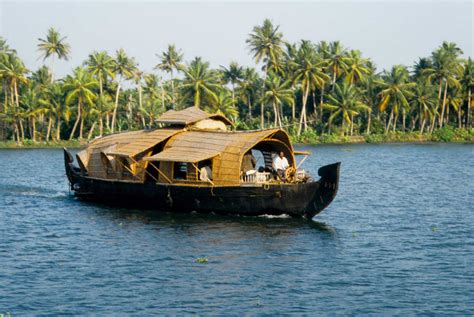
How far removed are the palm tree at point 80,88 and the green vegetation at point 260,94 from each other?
0.44 ft

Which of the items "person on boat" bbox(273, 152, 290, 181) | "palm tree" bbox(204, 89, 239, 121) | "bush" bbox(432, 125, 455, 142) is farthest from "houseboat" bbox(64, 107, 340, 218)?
"bush" bbox(432, 125, 455, 142)

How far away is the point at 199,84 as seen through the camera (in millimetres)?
93062

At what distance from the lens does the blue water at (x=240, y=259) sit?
73.9ft

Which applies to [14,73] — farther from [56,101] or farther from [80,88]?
[80,88]

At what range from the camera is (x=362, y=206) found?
138 ft

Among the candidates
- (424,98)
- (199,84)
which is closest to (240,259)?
(199,84)

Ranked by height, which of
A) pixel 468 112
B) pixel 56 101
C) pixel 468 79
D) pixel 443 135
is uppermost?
pixel 468 79

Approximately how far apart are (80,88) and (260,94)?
29089 mm

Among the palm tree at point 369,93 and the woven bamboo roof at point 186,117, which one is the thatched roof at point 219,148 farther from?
the palm tree at point 369,93

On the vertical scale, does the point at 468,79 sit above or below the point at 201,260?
above

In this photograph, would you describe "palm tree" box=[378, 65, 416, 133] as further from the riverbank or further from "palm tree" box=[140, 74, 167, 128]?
"palm tree" box=[140, 74, 167, 128]

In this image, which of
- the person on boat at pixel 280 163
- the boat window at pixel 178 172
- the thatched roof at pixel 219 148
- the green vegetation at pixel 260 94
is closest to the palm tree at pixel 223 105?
the green vegetation at pixel 260 94

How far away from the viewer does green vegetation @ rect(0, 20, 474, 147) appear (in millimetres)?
95312

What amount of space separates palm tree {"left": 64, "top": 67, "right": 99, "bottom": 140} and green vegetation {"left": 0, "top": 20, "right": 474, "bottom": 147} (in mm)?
133
